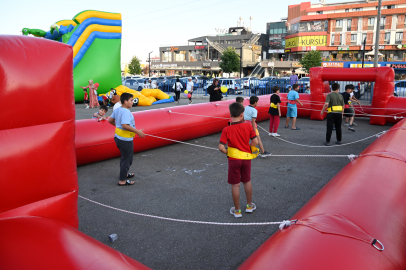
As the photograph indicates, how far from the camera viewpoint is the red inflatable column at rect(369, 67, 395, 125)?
11547 millimetres

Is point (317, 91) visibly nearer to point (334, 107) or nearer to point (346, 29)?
point (334, 107)

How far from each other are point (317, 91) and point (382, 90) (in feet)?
7.97

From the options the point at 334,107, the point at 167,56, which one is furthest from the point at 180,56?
the point at 334,107

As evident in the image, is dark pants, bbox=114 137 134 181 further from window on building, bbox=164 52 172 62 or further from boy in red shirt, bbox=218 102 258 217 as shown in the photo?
window on building, bbox=164 52 172 62

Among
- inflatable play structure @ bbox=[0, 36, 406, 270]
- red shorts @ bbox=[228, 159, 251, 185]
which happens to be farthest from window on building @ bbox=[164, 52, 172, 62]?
inflatable play structure @ bbox=[0, 36, 406, 270]

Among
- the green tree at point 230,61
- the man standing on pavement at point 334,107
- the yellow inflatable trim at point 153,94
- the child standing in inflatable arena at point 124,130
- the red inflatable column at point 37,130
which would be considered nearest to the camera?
the red inflatable column at point 37,130

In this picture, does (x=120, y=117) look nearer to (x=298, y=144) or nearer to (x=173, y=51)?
(x=298, y=144)

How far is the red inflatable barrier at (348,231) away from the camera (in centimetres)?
202

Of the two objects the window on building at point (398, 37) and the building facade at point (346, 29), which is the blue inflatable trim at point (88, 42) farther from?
the window on building at point (398, 37)

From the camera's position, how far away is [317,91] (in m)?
13.1

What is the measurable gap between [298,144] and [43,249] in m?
7.41

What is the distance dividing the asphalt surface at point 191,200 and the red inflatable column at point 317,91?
198 inches

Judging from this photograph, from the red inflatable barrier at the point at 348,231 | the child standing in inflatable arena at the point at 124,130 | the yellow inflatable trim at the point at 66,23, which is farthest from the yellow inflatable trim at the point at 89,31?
the red inflatable barrier at the point at 348,231

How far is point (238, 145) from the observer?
4.23 metres
